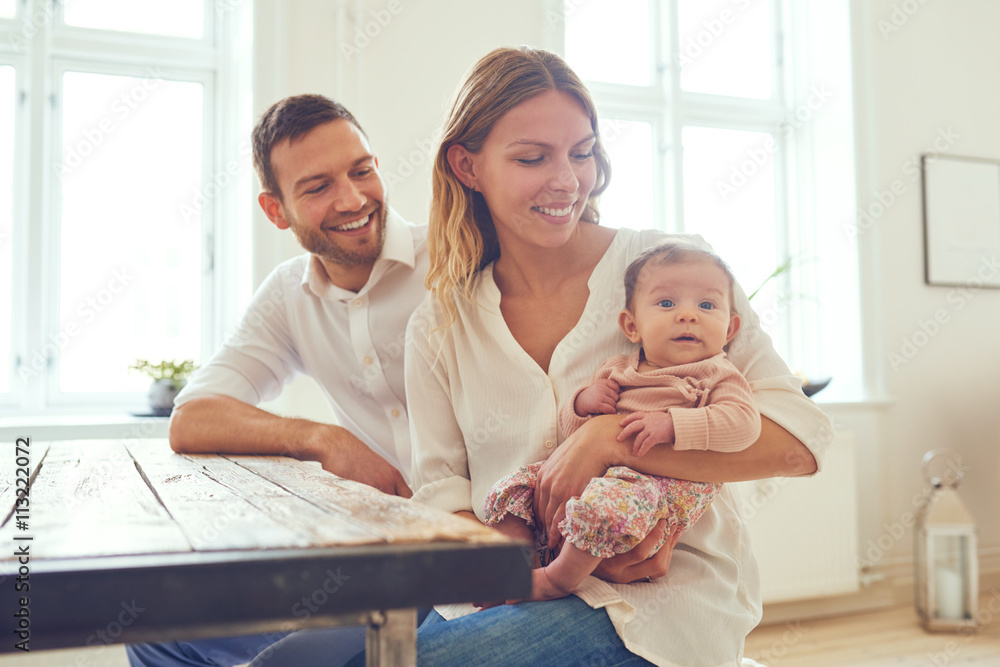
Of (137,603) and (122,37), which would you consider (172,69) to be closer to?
(122,37)

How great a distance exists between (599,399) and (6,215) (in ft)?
9.36

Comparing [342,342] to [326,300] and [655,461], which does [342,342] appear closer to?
[326,300]

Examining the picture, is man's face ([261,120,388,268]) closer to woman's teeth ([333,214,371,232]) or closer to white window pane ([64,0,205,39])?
woman's teeth ([333,214,371,232])

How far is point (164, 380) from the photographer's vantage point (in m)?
2.78

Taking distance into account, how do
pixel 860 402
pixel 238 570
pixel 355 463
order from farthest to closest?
Result: pixel 860 402, pixel 355 463, pixel 238 570

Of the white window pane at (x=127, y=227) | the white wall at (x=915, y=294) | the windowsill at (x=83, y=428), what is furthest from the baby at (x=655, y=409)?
the white wall at (x=915, y=294)

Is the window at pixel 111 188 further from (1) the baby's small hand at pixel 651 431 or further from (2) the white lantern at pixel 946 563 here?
(2) the white lantern at pixel 946 563

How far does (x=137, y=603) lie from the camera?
52 centimetres

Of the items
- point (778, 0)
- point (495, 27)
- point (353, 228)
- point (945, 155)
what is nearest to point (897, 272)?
point (945, 155)

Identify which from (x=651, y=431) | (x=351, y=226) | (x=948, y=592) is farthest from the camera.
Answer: (x=948, y=592)

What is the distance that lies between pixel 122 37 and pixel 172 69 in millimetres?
207

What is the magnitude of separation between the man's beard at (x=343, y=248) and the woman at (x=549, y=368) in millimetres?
381

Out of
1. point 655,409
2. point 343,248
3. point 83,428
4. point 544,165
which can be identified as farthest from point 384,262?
point 83,428

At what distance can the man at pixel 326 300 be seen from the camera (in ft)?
5.77
